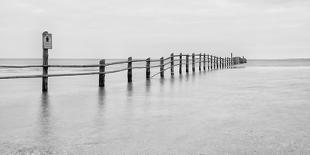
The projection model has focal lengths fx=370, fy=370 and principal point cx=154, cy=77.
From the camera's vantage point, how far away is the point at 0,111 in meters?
6.30

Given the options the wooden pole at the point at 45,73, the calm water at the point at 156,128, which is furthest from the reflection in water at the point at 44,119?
the wooden pole at the point at 45,73

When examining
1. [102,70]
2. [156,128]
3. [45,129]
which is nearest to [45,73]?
[102,70]

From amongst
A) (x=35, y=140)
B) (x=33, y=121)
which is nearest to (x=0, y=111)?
(x=33, y=121)

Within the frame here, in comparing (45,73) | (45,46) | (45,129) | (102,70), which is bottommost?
(45,129)

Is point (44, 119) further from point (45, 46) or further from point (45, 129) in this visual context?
point (45, 46)

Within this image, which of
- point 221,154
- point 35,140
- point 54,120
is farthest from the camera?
point 54,120

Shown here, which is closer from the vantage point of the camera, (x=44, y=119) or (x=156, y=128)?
(x=156, y=128)

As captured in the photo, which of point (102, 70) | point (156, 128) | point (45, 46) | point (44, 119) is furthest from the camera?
point (102, 70)

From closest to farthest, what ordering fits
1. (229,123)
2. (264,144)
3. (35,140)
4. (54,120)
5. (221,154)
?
1. (221,154)
2. (264,144)
3. (35,140)
4. (229,123)
5. (54,120)

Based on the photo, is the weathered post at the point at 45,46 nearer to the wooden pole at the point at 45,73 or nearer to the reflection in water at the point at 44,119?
the wooden pole at the point at 45,73

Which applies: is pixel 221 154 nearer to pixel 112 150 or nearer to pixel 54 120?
pixel 112 150

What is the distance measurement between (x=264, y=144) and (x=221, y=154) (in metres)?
0.61

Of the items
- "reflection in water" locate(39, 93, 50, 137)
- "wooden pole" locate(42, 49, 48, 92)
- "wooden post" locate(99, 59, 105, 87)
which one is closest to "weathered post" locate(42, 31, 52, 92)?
"wooden pole" locate(42, 49, 48, 92)

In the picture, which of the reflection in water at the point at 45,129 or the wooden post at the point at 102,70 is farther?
the wooden post at the point at 102,70
